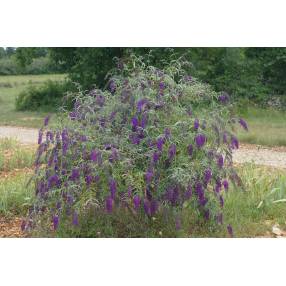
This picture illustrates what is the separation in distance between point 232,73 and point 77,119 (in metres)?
10.9

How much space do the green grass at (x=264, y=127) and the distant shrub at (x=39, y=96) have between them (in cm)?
563

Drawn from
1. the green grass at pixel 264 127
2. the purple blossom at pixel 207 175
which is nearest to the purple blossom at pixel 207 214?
the purple blossom at pixel 207 175

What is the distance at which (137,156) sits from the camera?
13.2 feet

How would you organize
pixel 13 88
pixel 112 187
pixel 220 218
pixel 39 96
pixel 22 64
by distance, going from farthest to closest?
pixel 13 88
pixel 39 96
pixel 22 64
pixel 220 218
pixel 112 187

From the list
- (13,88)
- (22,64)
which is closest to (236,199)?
(22,64)

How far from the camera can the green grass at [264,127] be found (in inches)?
406

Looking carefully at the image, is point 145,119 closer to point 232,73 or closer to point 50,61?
point 232,73

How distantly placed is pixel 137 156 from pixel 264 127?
8232 millimetres

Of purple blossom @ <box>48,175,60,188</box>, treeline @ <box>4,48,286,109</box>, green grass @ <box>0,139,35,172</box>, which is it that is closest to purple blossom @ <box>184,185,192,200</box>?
→ purple blossom @ <box>48,175,60,188</box>

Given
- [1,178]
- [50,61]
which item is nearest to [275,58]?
[50,61]

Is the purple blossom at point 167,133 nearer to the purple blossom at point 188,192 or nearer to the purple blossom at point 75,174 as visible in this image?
the purple blossom at point 188,192

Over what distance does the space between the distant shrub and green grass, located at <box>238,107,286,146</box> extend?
5627 millimetres

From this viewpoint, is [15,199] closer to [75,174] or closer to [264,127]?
[75,174]

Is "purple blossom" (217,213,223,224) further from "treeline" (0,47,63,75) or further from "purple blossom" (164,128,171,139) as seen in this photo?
"treeline" (0,47,63,75)
